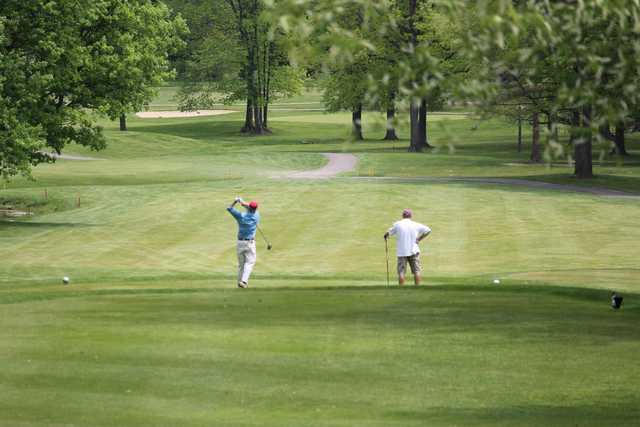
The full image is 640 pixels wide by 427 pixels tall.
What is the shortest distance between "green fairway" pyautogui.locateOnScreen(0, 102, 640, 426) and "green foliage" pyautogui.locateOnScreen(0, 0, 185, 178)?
379 centimetres

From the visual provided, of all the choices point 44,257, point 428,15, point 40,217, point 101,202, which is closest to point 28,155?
point 44,257

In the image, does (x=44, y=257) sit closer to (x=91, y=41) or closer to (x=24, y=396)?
(x=91, y=41)

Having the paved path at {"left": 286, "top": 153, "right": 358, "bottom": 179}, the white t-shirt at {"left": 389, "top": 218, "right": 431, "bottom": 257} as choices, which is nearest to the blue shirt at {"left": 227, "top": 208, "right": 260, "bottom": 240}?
the white t-shirt at {"left": 389, "top": 218, "right": 431, "bottom": 257}

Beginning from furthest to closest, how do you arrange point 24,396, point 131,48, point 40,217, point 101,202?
1. point 101,202
2. point 40,217
3. point 131,48
4. point 24,396

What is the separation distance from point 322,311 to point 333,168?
55.2 m

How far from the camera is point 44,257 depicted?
37812 millimetres

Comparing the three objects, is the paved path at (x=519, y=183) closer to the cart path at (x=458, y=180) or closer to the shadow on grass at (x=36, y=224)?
the cart path at (x=458, y=180)

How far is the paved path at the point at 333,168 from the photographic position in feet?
229

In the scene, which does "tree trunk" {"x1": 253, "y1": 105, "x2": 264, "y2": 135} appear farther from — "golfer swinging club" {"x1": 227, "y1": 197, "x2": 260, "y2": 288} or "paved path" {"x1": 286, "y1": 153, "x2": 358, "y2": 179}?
"golfer swinging club" {"x1": 227, "y1": 197, "x2": 260, "y2": 288}

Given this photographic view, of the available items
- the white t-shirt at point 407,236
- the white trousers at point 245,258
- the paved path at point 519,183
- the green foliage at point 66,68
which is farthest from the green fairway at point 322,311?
the green foliage at point 66,68

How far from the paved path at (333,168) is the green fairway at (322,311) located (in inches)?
450

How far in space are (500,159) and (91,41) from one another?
44940 millimetres

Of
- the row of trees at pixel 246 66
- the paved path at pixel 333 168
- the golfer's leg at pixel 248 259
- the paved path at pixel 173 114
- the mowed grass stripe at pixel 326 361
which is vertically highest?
the row of trees at pixel 246 66

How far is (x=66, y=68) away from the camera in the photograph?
142 feet
